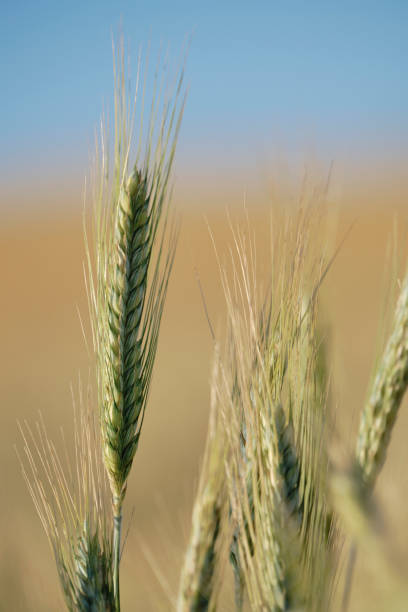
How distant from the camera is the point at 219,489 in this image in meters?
0.87

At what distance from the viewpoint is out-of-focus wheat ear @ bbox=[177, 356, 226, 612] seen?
848 millimetres

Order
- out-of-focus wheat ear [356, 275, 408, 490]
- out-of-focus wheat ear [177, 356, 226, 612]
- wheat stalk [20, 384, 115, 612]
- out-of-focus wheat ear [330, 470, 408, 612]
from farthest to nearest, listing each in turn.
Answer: wheat stalk [20, 384, 115, 612] < out-of-focus wheat ear [177, 356, 226, 612] < out-of-focus wheat ear [356, 275, 408, 490] < out-of-focus wheat ear [330, 470, 408, 612]

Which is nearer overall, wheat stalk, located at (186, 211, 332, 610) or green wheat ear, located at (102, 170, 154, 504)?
wheat stalk, located at (186, 211, 332, 610)

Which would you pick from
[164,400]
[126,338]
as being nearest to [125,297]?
[126,338]

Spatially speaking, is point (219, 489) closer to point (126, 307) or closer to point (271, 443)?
point (271, 443)

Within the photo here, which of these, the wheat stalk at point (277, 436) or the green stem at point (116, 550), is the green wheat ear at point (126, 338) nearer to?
the green stem at point (116, 550)

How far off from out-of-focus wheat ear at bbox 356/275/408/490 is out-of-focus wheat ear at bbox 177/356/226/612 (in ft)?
0.74

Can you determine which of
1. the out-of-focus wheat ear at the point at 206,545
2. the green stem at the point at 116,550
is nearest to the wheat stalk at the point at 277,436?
the out-of-focus wheat ear at the point at 206,545

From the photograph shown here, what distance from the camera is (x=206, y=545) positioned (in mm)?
851

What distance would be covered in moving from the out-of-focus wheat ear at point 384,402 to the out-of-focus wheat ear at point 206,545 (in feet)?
0.74

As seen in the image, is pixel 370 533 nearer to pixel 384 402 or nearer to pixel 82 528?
pixel 384 402

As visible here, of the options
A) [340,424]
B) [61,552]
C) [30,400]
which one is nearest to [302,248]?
[340,424]

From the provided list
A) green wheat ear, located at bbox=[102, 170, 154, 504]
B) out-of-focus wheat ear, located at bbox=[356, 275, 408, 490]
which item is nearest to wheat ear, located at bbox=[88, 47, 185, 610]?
green wheat ear, located at bbox=[102, 170, 154, 504]

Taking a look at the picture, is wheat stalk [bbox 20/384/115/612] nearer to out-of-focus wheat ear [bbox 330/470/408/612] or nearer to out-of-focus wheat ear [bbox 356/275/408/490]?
out-of-focus wheat ear [bbox 356/275/408/490]
